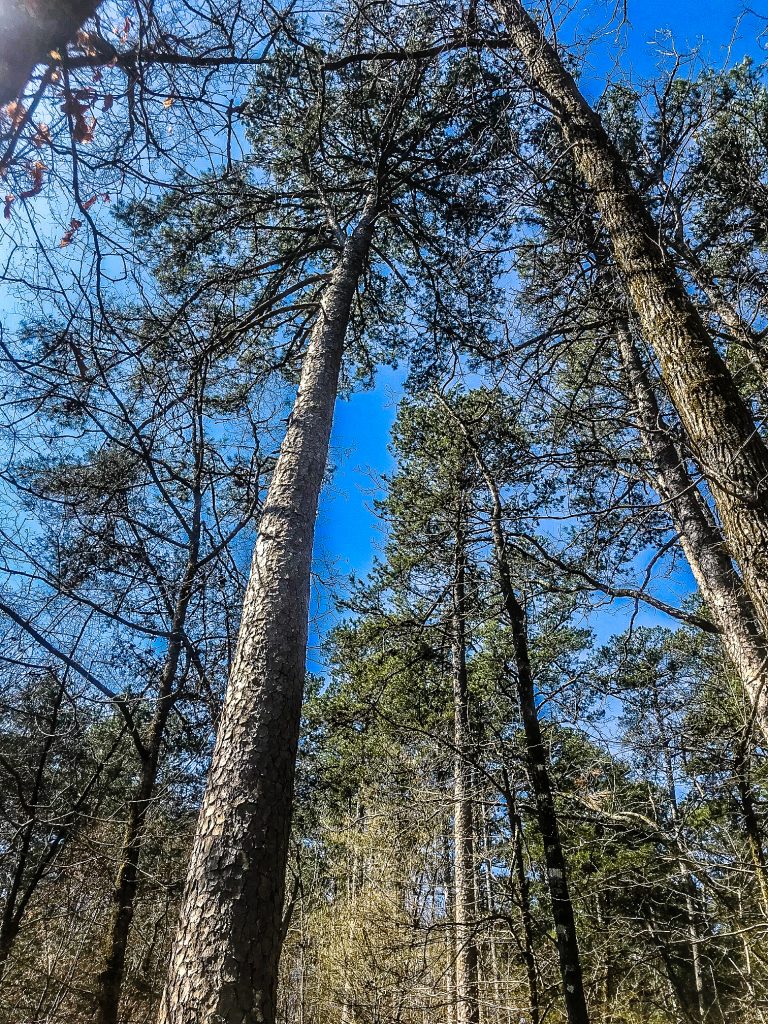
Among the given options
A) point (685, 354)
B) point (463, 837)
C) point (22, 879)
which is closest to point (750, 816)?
point (463, 837)

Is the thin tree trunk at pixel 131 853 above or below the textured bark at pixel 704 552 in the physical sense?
below

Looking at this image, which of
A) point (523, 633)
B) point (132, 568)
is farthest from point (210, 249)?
point (523, 633)

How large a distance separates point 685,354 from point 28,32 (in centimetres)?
307

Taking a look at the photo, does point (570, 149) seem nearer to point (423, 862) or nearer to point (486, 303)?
point (486, 303)

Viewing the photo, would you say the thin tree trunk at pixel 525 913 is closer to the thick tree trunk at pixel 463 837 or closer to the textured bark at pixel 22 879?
the thick tree trunk at pixel 463 837

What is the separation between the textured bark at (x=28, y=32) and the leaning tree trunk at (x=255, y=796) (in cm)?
250

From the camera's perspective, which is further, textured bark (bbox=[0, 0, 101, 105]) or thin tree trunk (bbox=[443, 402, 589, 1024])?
thin tree trunk (bbox=[443, 402, 589, 1024])

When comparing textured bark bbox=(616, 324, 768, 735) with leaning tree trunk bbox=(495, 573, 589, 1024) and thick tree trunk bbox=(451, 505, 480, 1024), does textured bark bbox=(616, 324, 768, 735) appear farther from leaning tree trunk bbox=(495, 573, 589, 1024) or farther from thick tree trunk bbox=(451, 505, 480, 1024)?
thick tree trunk bbox=(451, 505, 480, 1024)

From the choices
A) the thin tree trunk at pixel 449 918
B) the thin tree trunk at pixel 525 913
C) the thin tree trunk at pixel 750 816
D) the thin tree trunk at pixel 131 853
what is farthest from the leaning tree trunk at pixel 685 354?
the thin tree trunk at pixel 449 918

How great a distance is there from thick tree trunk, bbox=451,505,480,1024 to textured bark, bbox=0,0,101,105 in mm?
4040

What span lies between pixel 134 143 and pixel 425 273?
4.88 meters

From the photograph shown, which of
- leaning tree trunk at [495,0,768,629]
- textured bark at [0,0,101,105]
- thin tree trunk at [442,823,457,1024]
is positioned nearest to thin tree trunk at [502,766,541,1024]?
thin tree trunk at [442,823,457,1024]

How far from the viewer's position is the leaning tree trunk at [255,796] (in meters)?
2.09

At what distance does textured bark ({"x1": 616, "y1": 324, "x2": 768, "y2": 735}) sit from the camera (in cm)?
438
